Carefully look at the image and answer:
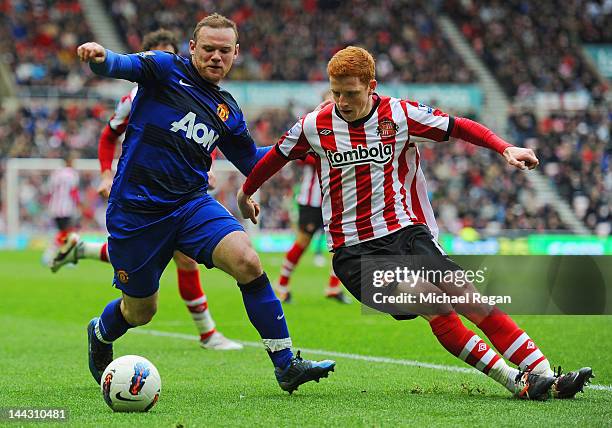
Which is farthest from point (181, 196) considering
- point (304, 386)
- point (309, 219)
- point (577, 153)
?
point (577, 153)

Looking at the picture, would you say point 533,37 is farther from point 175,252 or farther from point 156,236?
point 156,236

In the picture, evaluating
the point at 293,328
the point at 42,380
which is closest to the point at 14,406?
the point at 42,380

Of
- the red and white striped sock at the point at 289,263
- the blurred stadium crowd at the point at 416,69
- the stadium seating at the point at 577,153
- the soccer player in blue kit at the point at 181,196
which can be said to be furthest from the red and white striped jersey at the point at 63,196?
the soccer player in blue kit at the point at 181,196

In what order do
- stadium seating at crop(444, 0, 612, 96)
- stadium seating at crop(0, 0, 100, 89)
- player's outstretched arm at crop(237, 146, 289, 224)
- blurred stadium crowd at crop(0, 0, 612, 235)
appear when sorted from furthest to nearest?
stadium seating at crop(444, 0, 612, 96), stadium seating at crop(0, 0, 100, 89), blurred stadium crowd at crop(0, 0, 612, 235), player's outstretched arm at crop(237, 146, 289, 224)

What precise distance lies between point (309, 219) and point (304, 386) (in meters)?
6.76

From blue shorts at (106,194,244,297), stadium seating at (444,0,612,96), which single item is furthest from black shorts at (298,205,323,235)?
stadium seating at (444,0,612,96)

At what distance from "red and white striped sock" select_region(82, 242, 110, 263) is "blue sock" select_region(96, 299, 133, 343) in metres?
2.77

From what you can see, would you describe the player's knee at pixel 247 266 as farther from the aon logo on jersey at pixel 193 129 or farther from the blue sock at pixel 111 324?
the blue sock at pixel 111 324

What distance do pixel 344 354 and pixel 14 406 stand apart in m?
3.44

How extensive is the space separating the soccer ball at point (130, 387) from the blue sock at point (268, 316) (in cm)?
83

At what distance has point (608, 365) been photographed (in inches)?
290

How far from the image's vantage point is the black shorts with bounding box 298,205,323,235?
42.9ft

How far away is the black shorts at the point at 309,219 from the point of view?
42.9 feet

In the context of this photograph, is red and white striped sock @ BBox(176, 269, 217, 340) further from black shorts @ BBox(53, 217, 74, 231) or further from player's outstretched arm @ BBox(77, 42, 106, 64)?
black shorts @ BBox(53, 217, 74, 231)
